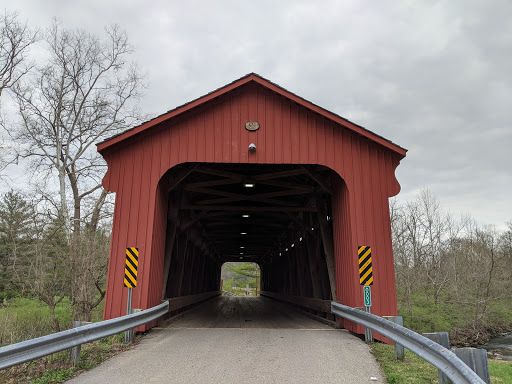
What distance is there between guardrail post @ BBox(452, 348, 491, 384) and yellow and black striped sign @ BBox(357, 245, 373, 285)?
14.9 ft

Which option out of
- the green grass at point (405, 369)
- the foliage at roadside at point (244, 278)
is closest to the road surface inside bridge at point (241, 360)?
the green grass at point (405, 369)

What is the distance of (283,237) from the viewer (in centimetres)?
2006

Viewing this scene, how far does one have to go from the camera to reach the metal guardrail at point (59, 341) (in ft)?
11.6

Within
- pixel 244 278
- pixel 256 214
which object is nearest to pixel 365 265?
Result: pixel 256 214

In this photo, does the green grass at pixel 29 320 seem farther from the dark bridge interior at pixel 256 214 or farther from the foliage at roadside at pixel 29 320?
the dark bridge interior at pixel 256 214

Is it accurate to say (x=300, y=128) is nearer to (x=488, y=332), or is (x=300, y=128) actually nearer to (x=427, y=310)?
(x=488, y=332)

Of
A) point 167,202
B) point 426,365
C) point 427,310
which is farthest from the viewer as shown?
point 427,310

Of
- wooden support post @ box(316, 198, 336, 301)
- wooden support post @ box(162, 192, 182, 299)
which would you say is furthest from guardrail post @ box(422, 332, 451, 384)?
wooden support post @ box(162, 192, 182, 299)

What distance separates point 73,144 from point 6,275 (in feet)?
39.6

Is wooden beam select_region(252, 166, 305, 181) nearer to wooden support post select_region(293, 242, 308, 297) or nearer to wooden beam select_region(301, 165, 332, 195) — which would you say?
wooden beam select_region(301, 165, 332, 195)

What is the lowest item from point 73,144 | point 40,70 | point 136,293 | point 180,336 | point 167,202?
point 180,336

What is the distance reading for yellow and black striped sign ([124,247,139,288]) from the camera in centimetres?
747

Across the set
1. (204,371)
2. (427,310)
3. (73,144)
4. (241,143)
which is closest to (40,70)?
(73,144)

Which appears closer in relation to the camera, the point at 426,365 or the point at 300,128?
the point at 426,365
